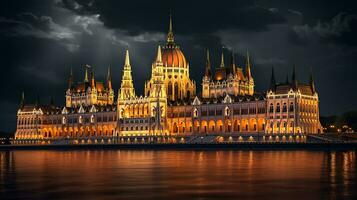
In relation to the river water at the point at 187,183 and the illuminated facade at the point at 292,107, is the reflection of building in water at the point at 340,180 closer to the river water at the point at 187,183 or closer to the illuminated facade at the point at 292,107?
the river water at the point at 187,183

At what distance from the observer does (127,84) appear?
19638 centimetres

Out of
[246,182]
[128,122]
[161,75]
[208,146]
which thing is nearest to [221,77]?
[161,75]

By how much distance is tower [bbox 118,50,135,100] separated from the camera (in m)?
194

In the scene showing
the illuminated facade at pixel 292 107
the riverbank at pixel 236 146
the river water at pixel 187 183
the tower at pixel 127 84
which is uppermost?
the tower at pixel 127 84

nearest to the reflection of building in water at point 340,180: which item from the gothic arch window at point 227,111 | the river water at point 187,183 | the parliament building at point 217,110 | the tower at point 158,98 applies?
the river water at point 187,183

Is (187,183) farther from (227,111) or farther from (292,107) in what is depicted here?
(227,111)

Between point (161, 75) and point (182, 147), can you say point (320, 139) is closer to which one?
point (182, 147)

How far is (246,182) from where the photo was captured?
5256 cm

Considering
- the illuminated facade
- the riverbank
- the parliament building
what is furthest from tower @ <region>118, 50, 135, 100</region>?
the illuminated facade

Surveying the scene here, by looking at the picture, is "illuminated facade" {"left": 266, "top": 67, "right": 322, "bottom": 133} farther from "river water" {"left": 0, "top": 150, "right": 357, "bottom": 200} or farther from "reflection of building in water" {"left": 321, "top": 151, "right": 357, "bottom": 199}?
"river water" {"left": 0, "top": 150, "right": 357, "bottom": 200}

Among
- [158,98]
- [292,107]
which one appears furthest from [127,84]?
[292,107]

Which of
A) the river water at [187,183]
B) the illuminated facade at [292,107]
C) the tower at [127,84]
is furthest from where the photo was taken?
the tower at [127,84]

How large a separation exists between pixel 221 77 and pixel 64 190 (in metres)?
148

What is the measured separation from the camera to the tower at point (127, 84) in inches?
7657
